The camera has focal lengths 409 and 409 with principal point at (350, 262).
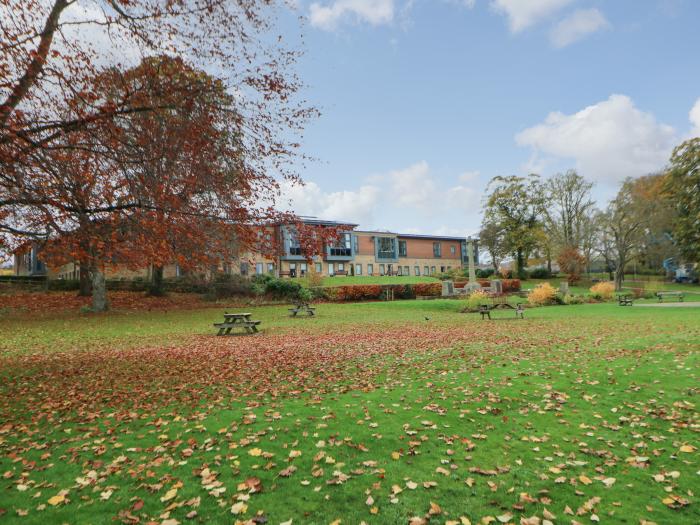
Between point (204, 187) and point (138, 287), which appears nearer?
point (204, 187)

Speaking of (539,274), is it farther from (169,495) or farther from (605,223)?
(169,495)

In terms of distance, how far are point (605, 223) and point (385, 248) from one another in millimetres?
28797

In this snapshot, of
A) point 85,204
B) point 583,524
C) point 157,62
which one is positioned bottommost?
point 583,524

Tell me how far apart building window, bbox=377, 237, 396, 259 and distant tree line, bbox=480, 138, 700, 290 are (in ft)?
43.1

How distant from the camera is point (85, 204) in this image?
25.5 feet

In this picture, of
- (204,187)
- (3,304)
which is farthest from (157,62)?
(3,304)

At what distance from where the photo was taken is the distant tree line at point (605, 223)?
41781 millimetres

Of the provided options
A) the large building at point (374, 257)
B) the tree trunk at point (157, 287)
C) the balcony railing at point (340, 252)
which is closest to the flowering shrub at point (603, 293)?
the large building at point (374, 257)

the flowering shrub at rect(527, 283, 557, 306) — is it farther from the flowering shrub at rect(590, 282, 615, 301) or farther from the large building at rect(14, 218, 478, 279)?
the large building at rect(14, 218, 478, 279)

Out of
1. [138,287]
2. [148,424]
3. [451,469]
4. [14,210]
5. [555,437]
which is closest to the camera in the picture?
[451,469]

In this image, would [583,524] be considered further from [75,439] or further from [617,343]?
[617,343]

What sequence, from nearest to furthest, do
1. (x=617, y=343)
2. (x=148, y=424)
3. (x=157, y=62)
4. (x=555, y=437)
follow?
(x=555, y=437) < (x=148, y=424) < (x=157, y=62) < (x=617, y=343)

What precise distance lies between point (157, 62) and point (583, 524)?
30.1 ft

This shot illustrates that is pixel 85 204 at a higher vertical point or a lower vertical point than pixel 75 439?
higher
